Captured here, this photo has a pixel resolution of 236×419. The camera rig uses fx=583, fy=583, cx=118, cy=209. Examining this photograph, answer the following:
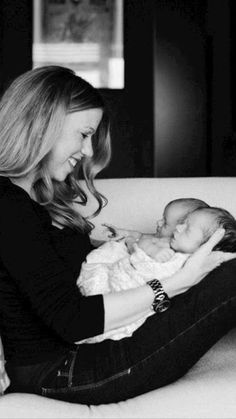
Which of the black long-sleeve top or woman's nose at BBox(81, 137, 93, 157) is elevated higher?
woman's nose at BBox(81, 137, 93, 157)

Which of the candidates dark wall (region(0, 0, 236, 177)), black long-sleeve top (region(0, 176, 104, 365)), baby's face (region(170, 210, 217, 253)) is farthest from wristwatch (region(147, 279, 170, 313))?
dark wall (region(0, 0, 236, 177))

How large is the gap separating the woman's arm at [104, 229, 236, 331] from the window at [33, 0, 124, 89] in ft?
11.8

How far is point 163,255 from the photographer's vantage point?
1.50 m

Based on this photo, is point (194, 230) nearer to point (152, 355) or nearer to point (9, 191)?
point (152, 355)

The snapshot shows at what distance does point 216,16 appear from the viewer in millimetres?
4660

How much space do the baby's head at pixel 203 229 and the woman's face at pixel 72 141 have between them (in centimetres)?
33

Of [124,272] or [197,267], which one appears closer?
[197,267]

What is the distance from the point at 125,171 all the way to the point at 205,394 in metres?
3.74

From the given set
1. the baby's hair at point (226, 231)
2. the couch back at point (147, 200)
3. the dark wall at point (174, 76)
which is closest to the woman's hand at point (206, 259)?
the baby's hair at point (226, 231)

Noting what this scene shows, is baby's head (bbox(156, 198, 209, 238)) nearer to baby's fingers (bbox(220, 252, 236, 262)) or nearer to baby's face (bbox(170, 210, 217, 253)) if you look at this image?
baby's face (bbox(170, 210, 217, 253))

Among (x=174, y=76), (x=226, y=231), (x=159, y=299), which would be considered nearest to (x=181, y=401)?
(x=159, y=299)

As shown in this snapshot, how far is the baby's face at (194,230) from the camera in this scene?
60.2 inches

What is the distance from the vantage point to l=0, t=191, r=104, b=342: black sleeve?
3.96 feet

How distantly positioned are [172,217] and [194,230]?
0.15 meters
